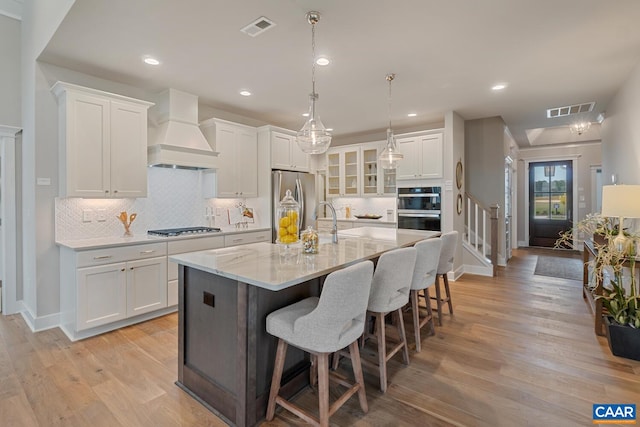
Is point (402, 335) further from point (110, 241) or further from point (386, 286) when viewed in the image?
point (110, 241)

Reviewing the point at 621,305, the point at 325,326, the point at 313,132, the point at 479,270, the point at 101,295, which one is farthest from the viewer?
the point at 479,270

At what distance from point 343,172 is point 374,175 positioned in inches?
27.4

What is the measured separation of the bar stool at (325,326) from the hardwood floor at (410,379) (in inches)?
10.1

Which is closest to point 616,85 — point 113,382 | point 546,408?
point 546,408

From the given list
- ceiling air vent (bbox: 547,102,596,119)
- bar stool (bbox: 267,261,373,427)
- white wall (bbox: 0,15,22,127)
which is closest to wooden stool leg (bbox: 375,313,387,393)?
bar stool (bbox: 267,261,373,427)

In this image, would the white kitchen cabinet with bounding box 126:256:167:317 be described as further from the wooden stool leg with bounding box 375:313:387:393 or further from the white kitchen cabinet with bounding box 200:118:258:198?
the wooden stool leg with bounding box 375:313:387:393

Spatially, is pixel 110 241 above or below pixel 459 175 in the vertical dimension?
below

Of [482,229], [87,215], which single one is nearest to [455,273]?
[482,229]

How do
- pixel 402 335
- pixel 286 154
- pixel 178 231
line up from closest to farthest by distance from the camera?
pixel 402 335, pixel 178 231, pixel 286 154

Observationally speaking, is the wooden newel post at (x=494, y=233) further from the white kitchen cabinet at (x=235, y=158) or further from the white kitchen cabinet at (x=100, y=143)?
the white kitchen cabinet at (x=100, y=143)

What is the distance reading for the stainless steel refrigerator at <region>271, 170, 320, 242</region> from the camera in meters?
5.07

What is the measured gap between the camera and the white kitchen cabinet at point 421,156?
17.5 ft

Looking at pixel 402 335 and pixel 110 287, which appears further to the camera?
pixel 110 287

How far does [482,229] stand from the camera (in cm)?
620
